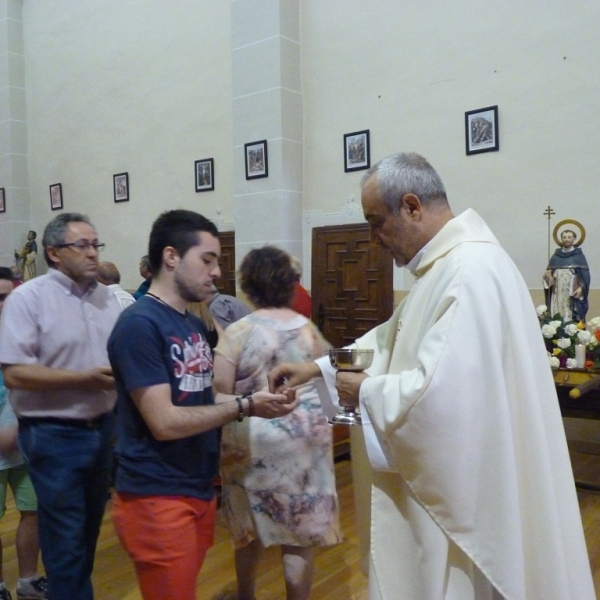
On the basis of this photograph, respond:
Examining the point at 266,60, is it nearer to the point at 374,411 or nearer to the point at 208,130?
the point at 208,130

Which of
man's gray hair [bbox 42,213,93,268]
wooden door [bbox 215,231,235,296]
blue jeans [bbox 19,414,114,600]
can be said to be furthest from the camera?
wooden door [bbox 215,231,235,296]

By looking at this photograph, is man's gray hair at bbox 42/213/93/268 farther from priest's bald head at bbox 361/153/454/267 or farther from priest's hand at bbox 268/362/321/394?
priest's bald head at bbox 361/153/454/267

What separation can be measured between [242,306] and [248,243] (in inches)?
136

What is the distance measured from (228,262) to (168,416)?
619 centimetres

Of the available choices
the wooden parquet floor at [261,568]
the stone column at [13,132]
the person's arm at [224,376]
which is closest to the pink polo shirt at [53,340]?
the person's arm at [224,376]

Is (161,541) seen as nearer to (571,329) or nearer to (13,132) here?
(571,329)

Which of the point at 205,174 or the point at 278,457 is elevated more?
the point at 205,174

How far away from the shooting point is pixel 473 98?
5.80 meters

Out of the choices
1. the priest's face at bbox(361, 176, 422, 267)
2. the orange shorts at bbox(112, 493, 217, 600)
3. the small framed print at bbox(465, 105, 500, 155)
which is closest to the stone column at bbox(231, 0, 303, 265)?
the small framed print at bbox(465, 105, 500, 155)

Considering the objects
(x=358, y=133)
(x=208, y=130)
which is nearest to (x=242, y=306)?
(x=358, y=133)

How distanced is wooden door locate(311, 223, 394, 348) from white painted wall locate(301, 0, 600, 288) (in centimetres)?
40

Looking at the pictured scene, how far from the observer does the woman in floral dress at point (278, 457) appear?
87.5 inches

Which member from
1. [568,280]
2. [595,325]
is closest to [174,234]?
[595,325]

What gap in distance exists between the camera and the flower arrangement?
4289mm
